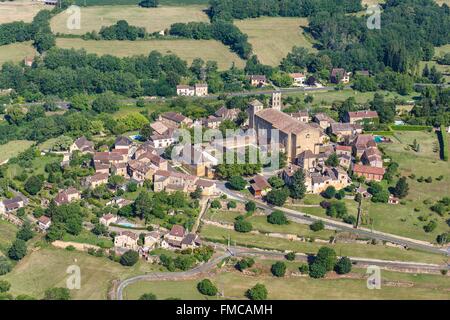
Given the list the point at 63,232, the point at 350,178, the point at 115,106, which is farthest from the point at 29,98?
the point at 350,178

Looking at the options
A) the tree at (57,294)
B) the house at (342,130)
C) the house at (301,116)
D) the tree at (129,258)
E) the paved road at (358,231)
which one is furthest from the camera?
the house at (301,116)

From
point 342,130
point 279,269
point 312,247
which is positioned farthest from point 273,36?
point 279,269

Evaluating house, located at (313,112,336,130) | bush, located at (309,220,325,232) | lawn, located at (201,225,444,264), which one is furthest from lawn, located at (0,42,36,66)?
bush, located at (309,220,325,232)

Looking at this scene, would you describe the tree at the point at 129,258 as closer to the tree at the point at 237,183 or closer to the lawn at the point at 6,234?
the lawn at the point at 6,234

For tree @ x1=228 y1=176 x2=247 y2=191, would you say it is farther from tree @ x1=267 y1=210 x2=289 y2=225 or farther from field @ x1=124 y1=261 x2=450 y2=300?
field @ x1=124 y1=261 x2=450 y2=300

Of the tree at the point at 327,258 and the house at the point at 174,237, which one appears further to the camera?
the house at the point at 174,237

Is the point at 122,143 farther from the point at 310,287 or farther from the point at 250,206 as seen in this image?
the point at 310,287

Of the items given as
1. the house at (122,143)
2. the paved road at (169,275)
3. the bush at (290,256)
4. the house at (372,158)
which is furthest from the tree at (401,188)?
the house at (122,143)
